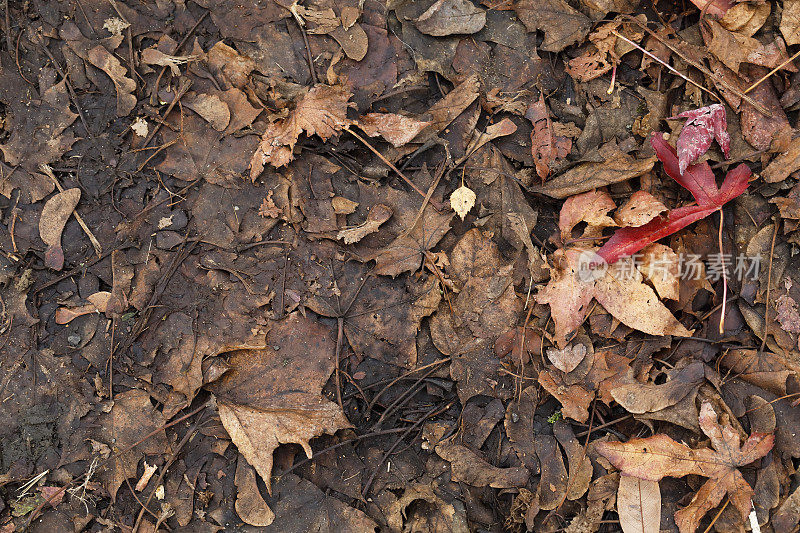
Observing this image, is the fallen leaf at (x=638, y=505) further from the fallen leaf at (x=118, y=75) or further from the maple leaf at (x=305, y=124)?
the fallen leaf at (x=118, y=75)

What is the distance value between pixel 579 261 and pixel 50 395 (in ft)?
8.55

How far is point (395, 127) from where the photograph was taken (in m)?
2.56

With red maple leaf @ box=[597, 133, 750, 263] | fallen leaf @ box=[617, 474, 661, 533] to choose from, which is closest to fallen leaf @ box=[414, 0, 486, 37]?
red maple leaf @ box=[597, 133, 750, 263]

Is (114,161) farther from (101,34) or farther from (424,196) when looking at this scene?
(424,196)

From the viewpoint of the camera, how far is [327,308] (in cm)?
248

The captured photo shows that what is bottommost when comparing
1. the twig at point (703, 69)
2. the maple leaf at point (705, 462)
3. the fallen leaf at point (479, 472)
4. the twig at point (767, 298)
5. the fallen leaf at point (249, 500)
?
the fallen leaf at point (249, 500)

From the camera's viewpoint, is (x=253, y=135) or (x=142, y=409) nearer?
(x=142, y=409)

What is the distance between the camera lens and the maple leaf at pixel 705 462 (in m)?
2.30

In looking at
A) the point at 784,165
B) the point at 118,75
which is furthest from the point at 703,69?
the point at 118,75

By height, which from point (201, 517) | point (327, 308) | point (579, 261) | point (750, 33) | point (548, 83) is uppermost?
point (750, 33)

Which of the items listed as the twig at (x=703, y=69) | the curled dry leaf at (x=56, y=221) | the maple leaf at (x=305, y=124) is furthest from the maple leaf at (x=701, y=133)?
the curled dry leaf at (x=56, y=221)

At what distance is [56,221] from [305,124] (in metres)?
1.33

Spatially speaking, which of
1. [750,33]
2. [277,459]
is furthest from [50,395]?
[750,33]

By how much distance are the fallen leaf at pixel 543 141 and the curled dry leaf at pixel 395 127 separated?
0.56m
